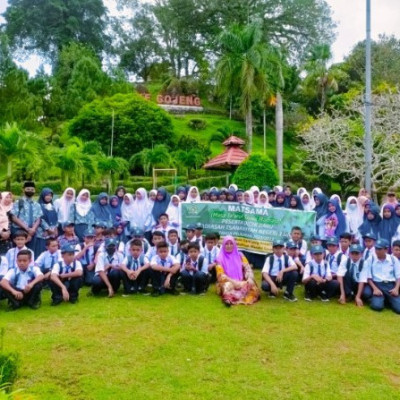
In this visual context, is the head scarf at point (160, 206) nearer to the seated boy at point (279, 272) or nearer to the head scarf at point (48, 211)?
the head scarf at point (48, 211)

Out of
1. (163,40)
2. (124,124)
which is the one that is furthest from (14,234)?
(163,40)

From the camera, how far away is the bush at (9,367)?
407 centimetres

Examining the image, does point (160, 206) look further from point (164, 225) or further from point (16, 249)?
point (16, 249)

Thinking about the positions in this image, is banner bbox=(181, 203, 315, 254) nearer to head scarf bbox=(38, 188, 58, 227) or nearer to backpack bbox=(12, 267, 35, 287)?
head scarf bbox=(38, 188, 58, 227)

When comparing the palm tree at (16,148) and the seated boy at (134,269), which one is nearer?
the seated boy at (134,269)

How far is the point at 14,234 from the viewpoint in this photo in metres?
7.20

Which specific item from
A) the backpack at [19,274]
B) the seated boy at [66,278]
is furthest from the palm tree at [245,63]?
the backpack at [19,274]

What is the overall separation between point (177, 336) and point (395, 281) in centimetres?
344

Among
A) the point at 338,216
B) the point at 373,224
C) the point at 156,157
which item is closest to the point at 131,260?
the point at 338,216

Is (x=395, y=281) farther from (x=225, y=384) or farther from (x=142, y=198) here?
(x=142, y=198)

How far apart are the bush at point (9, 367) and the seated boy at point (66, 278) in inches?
98.8

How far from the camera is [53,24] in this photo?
5372 centimetres

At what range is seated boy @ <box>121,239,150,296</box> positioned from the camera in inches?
286

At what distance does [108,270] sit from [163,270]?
0.86m
